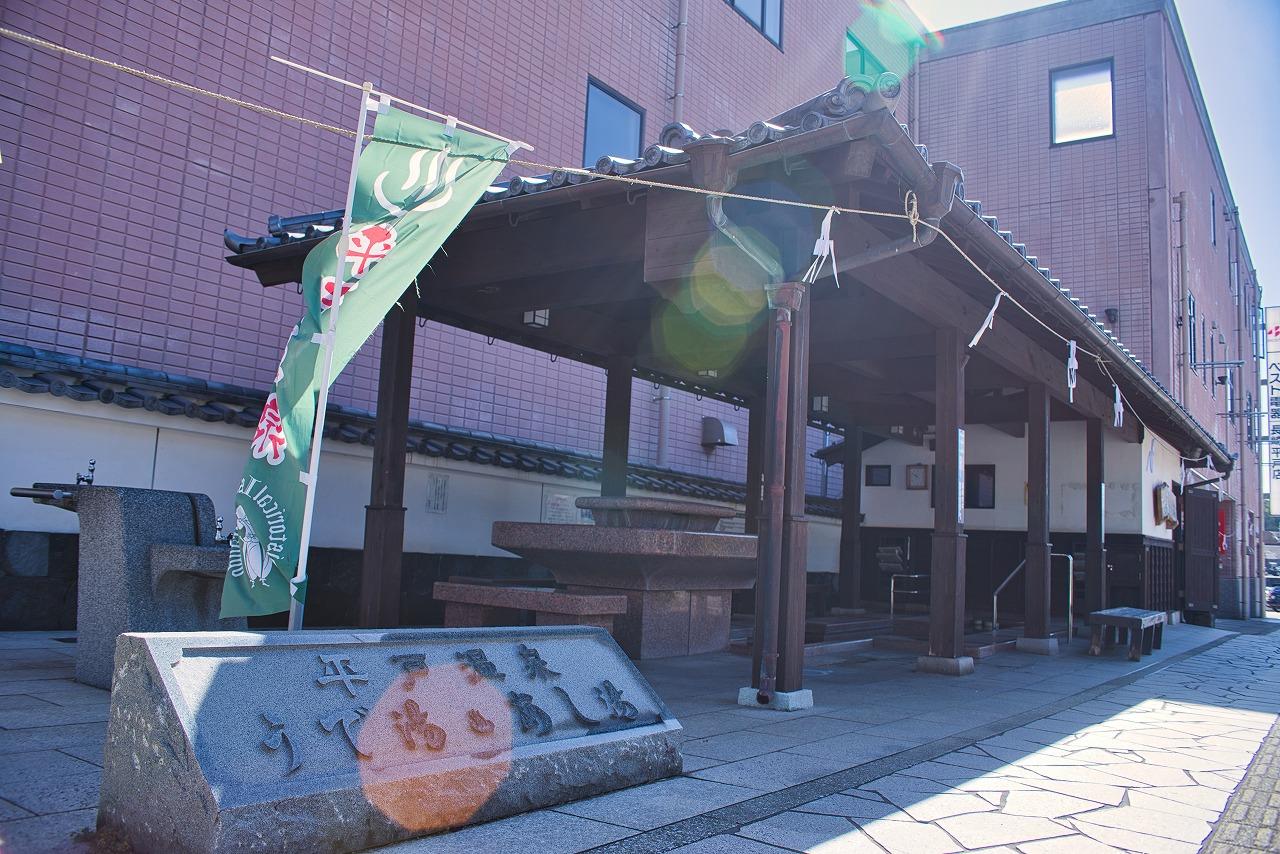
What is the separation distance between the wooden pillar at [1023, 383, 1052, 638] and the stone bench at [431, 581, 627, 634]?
561 cm

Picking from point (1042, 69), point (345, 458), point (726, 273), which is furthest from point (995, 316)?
point (1042, 69)

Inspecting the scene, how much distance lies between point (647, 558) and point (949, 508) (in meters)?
3.08

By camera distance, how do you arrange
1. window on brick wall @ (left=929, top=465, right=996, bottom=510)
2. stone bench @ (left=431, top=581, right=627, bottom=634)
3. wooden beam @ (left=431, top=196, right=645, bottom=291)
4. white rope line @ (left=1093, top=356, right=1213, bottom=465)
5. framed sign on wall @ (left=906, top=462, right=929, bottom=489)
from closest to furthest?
1. wooden beam @ (left=431, top=196, right=645, bottom=291)
2. stone bench @ (left=431, top=581, right=627, bottom=634)
3. white rope line @ (left=1093, top=356, right=1213, bottom=465)
4. window on brick wall @ (left=929, top=465, right=996, bottom=510)
5. framed sign on wall @ (left=906, top=462, right=929, bottom=489)

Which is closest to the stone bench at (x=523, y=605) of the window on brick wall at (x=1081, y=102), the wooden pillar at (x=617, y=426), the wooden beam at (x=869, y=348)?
the wooden pillar at (x=617, y=426)

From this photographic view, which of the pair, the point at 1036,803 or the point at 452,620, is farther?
the point at 452,620

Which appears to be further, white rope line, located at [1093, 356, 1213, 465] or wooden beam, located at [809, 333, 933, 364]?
white rope line, located at [1093, 356, 1213, 465]

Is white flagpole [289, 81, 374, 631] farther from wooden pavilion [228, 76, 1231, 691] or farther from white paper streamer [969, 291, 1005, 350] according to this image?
white paper streamer [969, 291, 1005, 350]

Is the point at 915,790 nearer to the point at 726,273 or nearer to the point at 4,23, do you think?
the point at 726,273

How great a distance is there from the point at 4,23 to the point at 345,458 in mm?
5004

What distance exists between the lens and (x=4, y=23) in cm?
830

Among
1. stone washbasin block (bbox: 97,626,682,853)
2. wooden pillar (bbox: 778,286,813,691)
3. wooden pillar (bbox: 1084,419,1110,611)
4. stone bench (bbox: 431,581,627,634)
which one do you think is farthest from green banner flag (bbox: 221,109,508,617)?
wooden pillar (bbox: 1084,419,1110,611)

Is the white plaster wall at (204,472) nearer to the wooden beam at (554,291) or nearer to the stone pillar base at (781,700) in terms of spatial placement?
the wooden beam at (554,291)

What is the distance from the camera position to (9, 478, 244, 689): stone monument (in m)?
5.90

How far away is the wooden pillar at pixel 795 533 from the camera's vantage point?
6.67 metres
